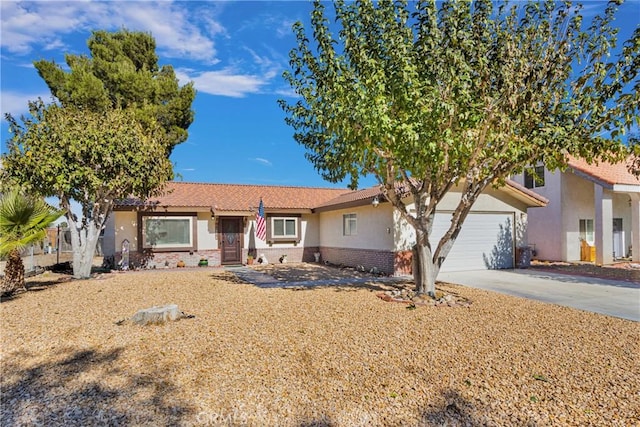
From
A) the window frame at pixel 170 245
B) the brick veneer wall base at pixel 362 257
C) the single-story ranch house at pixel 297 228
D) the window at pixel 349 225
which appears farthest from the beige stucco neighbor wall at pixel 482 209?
the window frame at pixel 170 245

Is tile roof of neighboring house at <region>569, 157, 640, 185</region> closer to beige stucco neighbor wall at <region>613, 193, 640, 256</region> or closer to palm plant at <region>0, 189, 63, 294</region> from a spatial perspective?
beige stucco neighbor wall at <region>613, 193, 640, 256</region>

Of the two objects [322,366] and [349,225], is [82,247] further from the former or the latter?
[322,366]

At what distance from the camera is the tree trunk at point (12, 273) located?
9.90 meters

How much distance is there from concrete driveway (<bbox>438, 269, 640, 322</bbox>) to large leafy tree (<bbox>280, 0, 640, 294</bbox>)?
3.45 metres

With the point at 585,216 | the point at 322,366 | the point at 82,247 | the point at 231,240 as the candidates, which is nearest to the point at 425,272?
the point at 322,366

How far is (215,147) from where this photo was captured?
24797 millimetres

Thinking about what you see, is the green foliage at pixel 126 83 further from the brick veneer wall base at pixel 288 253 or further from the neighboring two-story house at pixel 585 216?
the neighboring two-story house at pixel 585 216

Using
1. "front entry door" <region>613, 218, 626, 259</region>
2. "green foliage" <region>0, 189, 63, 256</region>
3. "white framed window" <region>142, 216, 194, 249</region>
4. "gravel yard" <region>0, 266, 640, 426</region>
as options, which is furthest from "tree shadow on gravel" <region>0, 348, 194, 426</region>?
"front entry door" <region>613, 218, 626, 259</region>

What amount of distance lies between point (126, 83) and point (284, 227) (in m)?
10.9

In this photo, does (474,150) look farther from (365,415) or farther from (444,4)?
(365,415)

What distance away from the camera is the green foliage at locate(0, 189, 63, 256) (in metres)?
9.55

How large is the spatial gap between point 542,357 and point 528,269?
1175 centimetres

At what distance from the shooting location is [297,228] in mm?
20203

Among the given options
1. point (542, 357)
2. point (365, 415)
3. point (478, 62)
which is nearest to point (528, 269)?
point (478, 62)
